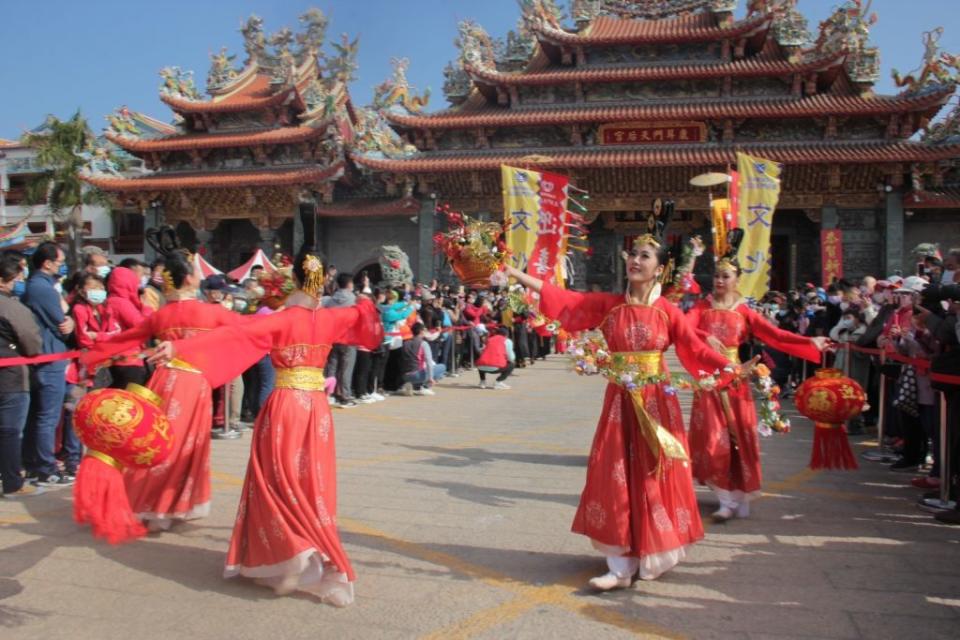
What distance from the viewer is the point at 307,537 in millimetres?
3520

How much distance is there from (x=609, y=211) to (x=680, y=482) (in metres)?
18.8

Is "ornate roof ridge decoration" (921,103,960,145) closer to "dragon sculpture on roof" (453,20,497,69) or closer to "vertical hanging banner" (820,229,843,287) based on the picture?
"vertical hanging banner" (820,229,843,287)

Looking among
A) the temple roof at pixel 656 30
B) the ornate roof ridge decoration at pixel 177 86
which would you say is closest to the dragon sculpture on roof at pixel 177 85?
the ornate roof ridge decoration at pixel 177 86

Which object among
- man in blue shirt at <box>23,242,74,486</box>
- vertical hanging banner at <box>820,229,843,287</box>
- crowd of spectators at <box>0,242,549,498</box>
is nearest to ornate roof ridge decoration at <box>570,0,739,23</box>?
vertical hanging banner at <box>820,229,843,287</box>

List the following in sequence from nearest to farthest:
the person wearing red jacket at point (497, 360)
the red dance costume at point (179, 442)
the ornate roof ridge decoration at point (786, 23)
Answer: the red dance costume at point (179, 442)
the person wearing red jacket at point (497, 360)
the ornate roof ridge decoration at point (786, 23)

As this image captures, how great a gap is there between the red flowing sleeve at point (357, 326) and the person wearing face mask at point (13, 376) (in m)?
2.83

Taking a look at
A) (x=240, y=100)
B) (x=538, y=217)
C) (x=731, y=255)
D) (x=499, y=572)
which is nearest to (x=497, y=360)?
(x=538, y=217)

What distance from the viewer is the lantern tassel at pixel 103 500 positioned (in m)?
3.31

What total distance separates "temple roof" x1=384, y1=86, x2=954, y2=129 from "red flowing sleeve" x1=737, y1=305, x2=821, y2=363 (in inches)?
632

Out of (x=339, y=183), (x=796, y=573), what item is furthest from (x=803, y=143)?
(x=796, y=573)

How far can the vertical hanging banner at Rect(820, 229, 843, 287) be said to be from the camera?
1969cm

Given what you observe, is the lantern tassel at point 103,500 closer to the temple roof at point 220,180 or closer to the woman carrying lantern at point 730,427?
the woman carrying lantern at point 730,427

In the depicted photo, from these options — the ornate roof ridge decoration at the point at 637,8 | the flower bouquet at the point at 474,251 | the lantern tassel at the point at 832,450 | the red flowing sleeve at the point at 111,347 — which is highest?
the ornate roof ridge decoration at the point at 637,8

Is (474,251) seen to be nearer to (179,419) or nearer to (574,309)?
(574,309)
